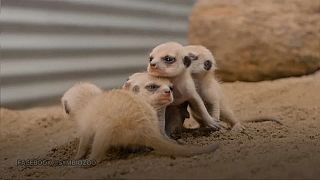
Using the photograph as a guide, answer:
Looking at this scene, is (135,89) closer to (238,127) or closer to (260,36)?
(238,127)

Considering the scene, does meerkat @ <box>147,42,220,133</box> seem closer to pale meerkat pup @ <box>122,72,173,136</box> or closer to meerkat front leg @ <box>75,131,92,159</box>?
pale meerkat pup @ <box>122,72,173,136</box>

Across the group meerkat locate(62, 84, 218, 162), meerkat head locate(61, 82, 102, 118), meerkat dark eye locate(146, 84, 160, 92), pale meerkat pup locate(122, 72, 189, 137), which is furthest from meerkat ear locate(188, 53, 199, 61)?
meerkat locate(62, 84, 218, 162)

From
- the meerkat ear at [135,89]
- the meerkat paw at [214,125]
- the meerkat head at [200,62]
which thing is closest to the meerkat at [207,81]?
the meerkat head at [200,62]

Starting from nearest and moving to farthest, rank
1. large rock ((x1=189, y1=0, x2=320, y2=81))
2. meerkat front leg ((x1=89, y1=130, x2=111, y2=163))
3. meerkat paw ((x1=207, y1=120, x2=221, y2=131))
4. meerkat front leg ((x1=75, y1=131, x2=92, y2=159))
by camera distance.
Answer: meerkat front leg ((x1=89, y1=130, x2=111, y2=163)) < meerkat front leg ((x1=75, y1=131, x2=92, y2=159)) < meerkat paw ((x1=207, y1=120, x2=221, y2=131)) < large rock ((x1=189, y1=0, x2=320, y2=81))

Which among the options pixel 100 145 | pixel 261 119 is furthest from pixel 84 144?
pixel 261 119

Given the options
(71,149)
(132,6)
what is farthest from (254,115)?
(132,6)

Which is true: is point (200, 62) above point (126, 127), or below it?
above

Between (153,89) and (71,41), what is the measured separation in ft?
7.25

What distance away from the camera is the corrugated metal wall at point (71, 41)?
458 cm

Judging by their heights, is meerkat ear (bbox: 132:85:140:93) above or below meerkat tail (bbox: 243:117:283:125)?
above

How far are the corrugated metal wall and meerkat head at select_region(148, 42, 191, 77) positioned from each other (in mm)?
1801

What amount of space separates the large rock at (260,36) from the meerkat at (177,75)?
190 centimetres

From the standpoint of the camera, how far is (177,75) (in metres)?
3.16

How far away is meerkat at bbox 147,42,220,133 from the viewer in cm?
307
